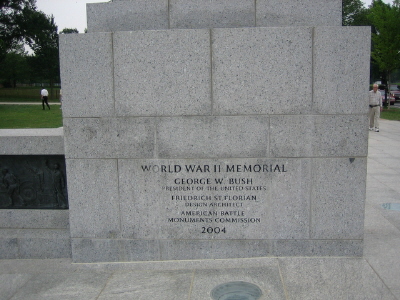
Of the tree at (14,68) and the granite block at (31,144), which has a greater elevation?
the tree at (14,68)

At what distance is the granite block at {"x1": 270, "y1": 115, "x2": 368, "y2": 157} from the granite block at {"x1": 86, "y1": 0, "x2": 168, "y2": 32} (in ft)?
6.11

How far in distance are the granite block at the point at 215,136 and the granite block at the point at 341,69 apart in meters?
0.72

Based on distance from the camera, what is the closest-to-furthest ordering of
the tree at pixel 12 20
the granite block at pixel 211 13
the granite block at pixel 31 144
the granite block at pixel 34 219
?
the granite block at pixel 211 13 → the granite block at pixel 31 144 → the granite block at pixel 34 219 → the tree at pixel 12 20

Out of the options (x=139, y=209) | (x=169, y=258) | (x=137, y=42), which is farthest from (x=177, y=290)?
(x=137, y=42)

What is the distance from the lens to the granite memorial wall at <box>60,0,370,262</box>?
14.9 feet

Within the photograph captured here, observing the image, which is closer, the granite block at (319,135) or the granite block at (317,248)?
the granite block at (319,135)

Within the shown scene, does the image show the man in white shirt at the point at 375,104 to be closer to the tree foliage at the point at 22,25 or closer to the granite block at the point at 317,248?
the granite block at the point at 317,248

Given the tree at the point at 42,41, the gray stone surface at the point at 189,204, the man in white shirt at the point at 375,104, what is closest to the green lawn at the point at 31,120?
the man in white shirt at the point at 375,104

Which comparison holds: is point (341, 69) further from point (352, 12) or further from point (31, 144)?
point (352, 12)

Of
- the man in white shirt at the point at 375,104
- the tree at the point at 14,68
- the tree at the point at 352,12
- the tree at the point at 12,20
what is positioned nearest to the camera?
the man in white shirt at the point at 375,104

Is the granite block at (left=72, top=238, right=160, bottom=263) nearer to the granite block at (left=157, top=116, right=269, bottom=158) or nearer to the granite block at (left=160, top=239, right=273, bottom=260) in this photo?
the granite block at (left=160, top=239, right=273, bottom=260)

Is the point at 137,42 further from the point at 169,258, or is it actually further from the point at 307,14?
the point at 169,258

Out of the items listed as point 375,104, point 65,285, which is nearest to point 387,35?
point 375,104

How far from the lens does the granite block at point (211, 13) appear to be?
15.6 ft
